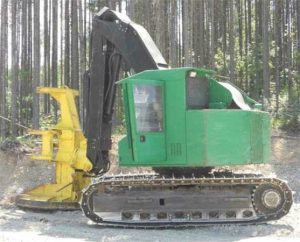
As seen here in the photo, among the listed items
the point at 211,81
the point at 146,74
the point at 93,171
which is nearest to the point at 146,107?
the point at 146,74

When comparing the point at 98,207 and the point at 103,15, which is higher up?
the point at 103,15

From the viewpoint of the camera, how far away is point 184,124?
921cm

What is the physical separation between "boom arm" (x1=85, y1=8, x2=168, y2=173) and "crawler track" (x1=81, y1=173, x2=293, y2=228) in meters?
1.32

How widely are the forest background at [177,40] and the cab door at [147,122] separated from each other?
16994 mm

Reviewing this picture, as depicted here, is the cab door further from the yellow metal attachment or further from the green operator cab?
the yellow metal attachment

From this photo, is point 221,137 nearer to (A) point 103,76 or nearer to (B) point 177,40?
(A) point 103,76

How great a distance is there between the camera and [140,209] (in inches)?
366

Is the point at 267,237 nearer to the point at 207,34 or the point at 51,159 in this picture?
the point at 51,159

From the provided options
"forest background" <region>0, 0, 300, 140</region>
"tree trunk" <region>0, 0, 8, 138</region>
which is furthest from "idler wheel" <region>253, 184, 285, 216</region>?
"forest background" <region>0, 0, 300, 140</region>

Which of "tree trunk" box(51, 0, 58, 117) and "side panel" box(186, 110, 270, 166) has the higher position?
"tree trunk" box(51, 0, 58, 117)

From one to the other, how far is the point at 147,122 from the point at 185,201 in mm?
1432

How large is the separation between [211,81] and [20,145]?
8908 millimetres

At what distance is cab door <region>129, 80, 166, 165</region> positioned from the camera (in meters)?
9.33

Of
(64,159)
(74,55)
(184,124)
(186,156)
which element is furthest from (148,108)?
(74,55)
